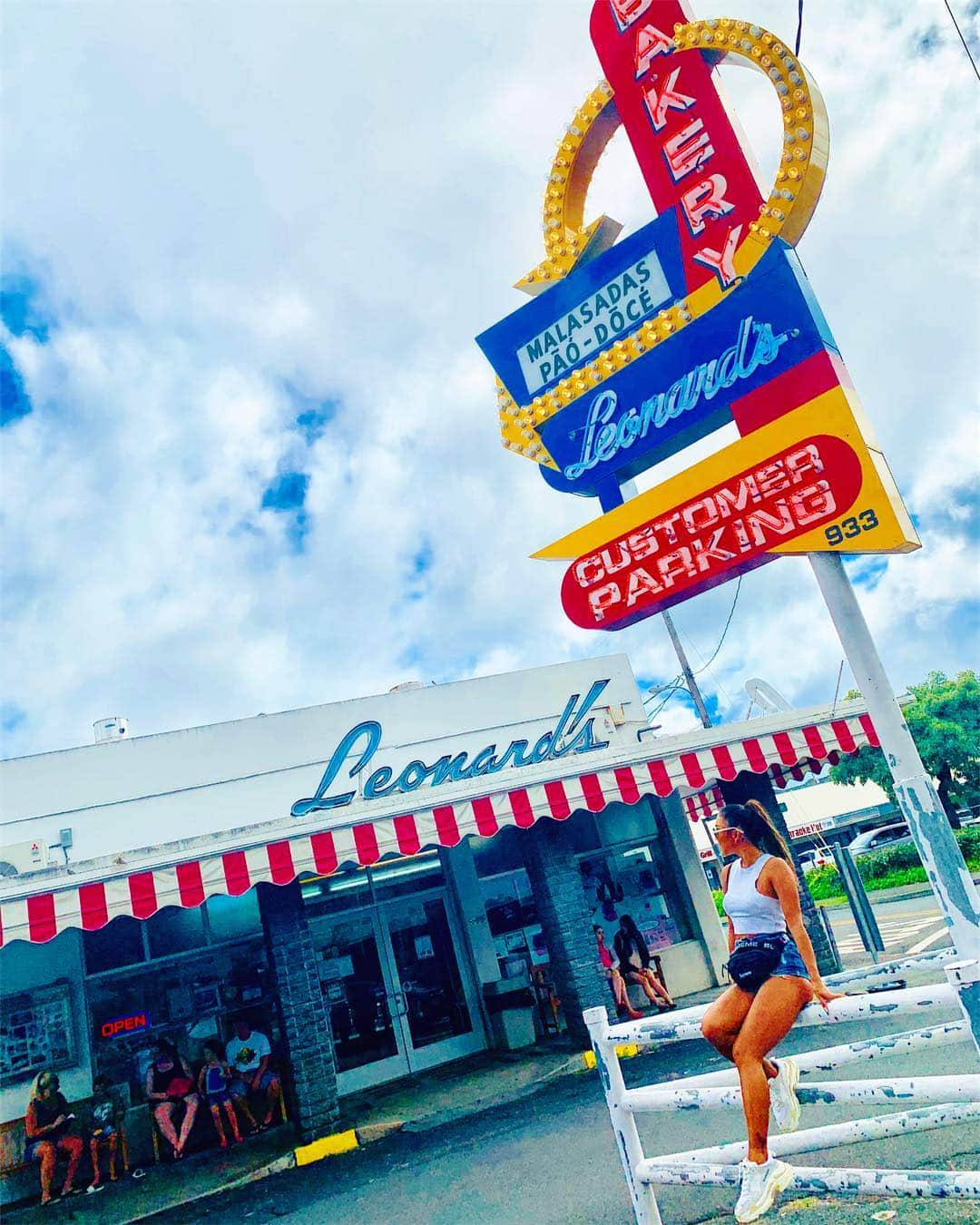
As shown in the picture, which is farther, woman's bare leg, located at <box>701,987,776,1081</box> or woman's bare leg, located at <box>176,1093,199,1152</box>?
woman's bare leg, located at <box>176,1093,199,1152</box>

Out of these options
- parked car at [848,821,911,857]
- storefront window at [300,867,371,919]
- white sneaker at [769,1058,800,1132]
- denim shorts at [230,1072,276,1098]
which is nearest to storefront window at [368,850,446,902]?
storefront window at [300,867,371,919]

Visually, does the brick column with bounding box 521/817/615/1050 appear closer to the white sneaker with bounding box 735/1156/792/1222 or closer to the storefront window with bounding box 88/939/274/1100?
the storefront window with bounding box 88/939/274/1100

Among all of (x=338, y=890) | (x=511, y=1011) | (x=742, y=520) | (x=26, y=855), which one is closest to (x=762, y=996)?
(x=742, y=520)

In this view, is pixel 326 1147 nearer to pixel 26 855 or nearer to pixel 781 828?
pixel 781 828

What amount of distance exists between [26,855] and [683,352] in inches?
499

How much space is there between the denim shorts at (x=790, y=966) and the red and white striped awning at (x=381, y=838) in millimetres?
4965

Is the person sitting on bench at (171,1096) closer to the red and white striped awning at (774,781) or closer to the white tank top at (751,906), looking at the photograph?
the red and white striped awning at (774,781)

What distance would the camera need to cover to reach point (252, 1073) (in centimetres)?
910

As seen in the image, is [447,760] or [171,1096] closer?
[171,1096]

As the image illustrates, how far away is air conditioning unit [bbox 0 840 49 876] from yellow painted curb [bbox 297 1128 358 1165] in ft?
22.9

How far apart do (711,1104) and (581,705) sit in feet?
38.8

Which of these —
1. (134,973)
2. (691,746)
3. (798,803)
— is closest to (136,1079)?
(134,973)

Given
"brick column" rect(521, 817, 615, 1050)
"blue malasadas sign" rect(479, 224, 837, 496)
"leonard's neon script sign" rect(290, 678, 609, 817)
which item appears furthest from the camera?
"leonard's neon script sign" rect(290, 678, 609, 817)

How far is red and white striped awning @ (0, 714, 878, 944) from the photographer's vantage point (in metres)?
7.10
